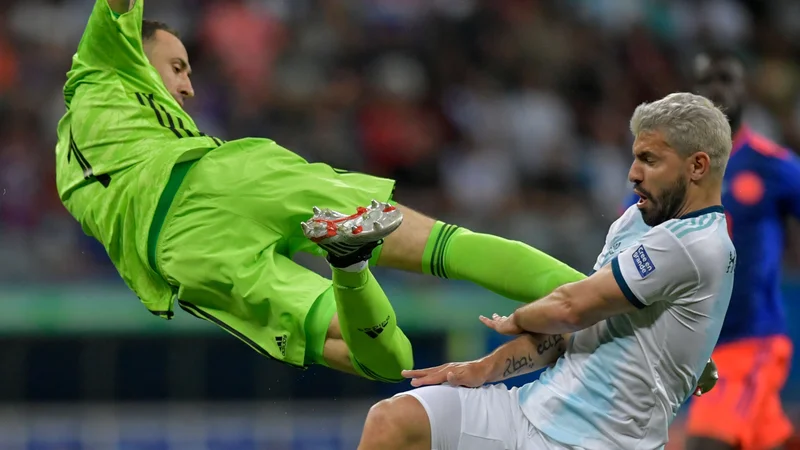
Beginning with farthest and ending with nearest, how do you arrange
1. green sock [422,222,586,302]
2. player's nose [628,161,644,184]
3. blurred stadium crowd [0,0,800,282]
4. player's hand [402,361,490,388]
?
1. blurred stadium crowd [0,0,800,282]
2. green sock [422,222,586,302]
3. player's hand [402,361,490,388]
4. player's nose [628,161,644,184]

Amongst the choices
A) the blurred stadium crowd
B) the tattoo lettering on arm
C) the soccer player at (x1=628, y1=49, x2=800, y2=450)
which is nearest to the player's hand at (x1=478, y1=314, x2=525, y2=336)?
the tattoo lettering on arm

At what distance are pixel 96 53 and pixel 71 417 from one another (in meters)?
4.30

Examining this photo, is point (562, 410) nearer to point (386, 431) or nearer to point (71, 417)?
point (386, 431)

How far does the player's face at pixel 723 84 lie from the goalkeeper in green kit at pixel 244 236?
2095mm

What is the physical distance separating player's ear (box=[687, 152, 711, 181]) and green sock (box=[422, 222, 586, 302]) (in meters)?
0.64

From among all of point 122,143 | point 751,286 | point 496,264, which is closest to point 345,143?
point 751,286

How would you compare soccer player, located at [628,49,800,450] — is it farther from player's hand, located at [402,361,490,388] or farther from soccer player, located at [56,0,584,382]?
player's hand, located at [402,361,490,388]

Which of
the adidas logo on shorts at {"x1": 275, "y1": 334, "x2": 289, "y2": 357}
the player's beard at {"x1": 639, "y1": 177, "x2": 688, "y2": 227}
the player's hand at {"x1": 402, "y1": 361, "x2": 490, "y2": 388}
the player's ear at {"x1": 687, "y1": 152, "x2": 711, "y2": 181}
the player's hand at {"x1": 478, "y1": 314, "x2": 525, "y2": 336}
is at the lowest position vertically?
the adidas logo on shorts at {"x1": 275, "y1": 334, "x2": 289, "y2": 357}

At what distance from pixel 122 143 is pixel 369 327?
1312 millimetres

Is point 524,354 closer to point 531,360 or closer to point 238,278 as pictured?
point 531,360

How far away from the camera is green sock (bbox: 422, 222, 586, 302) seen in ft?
15.2

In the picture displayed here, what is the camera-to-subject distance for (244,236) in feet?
16.4

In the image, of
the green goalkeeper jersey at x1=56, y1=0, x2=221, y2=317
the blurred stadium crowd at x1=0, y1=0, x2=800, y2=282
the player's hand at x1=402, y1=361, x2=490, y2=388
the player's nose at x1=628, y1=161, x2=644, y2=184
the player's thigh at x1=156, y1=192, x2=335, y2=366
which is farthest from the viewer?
the blurred stadium crowd at x1=0, y1=0, x2=800, y2=282

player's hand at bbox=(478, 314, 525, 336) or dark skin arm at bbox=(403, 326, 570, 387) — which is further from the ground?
player's hand at bbox=(478, 314, 525, 336)
